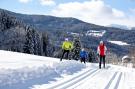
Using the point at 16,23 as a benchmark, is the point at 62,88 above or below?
below

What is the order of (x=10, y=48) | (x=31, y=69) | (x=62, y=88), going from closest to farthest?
(x=62, y=88)
(x=31, y=69)
(x=10, y=48)

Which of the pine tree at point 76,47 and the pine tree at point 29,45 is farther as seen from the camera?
the pine tree at point 29,45

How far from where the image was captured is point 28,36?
8531 centimetres

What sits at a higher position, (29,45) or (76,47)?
(29,45)

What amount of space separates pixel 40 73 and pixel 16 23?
11199 cm

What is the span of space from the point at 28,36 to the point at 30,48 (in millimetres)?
3550

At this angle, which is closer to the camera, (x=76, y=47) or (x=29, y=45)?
(x=76, y=47)

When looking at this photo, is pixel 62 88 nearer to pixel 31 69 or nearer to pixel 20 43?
pixel 31 69

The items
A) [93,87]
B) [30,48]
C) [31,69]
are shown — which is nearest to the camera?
[93,87]

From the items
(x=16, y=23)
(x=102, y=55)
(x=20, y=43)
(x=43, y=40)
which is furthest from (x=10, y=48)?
(x=102, y=55)

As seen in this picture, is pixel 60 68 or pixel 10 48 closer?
pixel 60 68

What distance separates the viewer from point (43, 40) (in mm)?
112938

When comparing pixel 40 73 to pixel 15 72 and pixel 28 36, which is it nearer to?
pixel 15 72

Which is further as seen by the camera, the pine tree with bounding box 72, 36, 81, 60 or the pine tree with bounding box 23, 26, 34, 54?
the pine tree with bounding box 23, 26, 34, 54
